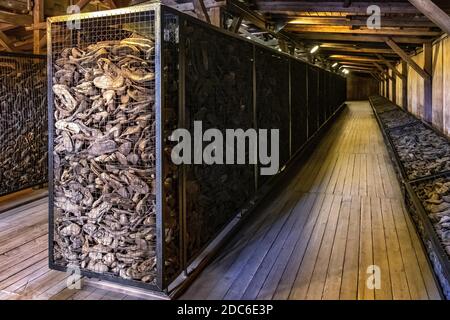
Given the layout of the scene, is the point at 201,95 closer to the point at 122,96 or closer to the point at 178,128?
the point at 178,128

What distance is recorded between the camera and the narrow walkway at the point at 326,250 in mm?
2230

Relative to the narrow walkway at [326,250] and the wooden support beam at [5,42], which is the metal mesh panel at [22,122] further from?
the wooden support beam at [5,42]

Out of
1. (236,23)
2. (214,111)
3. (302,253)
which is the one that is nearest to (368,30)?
(236,23)

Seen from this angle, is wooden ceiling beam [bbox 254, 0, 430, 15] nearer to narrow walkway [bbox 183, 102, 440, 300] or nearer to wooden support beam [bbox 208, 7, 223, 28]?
wooden support beam [bbox 208, 7, 223, 28]

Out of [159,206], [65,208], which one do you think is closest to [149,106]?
[159,206]

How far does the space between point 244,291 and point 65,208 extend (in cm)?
123

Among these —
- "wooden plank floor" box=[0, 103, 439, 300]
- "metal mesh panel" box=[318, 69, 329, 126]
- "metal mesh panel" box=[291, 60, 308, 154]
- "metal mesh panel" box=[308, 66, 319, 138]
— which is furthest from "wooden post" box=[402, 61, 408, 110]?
"wooden plank floor" box=[0, 103, 439, 300]

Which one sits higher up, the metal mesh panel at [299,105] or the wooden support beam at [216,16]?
the wooden support beam at [216,16]

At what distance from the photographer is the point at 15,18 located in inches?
264

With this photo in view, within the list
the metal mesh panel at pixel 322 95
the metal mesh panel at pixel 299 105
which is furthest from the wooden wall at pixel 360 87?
the metal mesh panel at pixel 299 105

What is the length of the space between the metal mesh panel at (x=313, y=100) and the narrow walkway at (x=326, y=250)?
1993 millimetres

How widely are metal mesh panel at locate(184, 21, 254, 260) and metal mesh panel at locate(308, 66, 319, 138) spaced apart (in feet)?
10.5

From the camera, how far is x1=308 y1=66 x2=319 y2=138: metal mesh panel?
6.35 m

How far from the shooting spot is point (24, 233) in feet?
10.6
